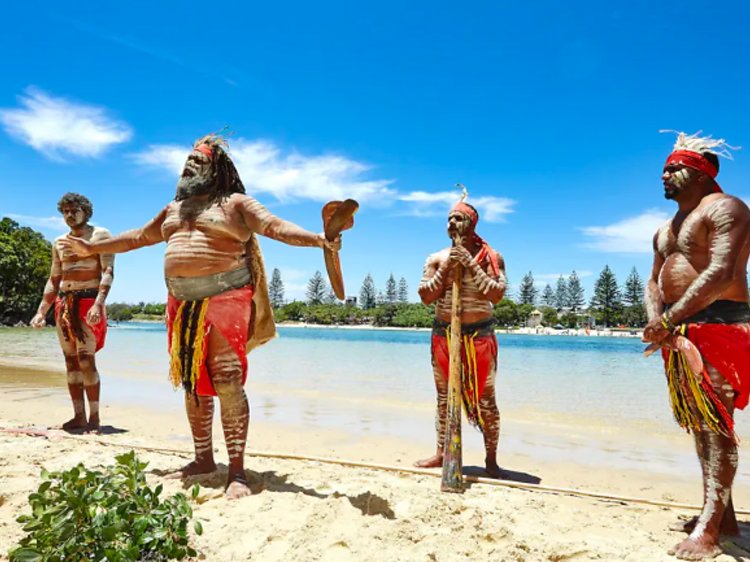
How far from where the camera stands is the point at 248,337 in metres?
3.47

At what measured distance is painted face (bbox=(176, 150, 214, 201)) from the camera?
333cm

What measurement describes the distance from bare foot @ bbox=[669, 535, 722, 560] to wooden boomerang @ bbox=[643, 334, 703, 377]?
79 cm

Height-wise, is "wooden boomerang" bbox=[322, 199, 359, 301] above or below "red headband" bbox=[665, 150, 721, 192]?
below

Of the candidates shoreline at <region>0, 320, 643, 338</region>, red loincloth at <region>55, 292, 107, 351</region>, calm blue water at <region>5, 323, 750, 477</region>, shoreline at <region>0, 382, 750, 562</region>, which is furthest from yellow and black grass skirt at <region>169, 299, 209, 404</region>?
shoreline at <region>0, 320, 643, 338</region>

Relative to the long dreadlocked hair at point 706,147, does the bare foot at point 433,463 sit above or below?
below

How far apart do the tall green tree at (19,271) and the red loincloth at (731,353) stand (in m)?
52.1

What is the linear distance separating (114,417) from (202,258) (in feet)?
14.6

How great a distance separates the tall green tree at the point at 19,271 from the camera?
44.2 metres

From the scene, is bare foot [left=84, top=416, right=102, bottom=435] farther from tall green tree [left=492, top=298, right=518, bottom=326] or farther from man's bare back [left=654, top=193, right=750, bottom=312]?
tall green tree [left=492, top=298, right=518, bottom=326]

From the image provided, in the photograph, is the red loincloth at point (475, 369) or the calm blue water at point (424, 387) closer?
the red loincloth at point (475, 369)

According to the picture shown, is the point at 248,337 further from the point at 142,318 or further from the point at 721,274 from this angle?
the point at 142,318

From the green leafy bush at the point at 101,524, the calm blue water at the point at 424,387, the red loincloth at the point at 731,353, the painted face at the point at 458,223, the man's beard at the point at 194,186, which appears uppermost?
the man's beard at the point at 194,186

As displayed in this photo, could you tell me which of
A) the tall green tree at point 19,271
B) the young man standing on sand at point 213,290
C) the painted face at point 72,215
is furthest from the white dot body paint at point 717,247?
the tall green tree at point 19,271

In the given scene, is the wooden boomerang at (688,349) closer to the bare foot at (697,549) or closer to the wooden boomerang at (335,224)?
the bare foot at (697,549)
